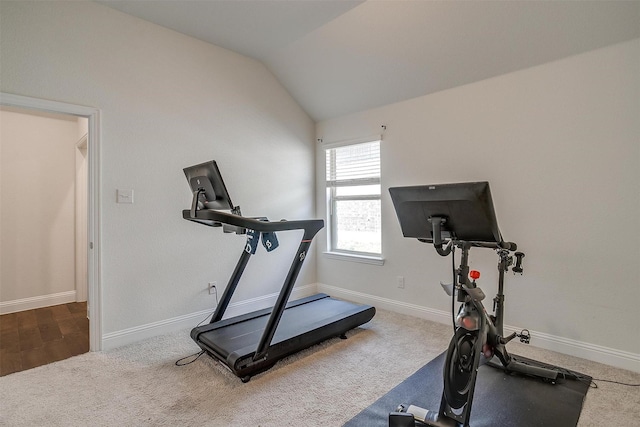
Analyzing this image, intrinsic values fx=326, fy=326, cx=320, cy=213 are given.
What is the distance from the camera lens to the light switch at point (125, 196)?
2.80 m

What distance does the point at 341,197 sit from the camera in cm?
421

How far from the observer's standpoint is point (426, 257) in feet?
11.0

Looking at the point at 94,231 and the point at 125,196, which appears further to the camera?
the point at 125,196

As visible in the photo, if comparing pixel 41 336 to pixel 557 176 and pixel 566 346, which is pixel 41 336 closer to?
pixel 566 346

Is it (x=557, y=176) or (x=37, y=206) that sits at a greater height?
(x=557, y=176)

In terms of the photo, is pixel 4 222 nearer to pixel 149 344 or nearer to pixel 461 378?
pixel 149 344

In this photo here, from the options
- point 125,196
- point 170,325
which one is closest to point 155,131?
point 125,196

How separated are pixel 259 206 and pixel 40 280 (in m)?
2.83

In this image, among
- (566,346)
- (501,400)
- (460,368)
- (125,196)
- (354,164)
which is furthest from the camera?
(354,164)

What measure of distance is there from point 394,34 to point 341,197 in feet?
6.39

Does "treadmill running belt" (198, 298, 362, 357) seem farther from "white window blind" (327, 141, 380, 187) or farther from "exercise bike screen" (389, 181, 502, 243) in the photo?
"white window blind" (327, 141, 380, 187)

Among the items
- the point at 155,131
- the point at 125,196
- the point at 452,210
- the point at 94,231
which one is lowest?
the point at 94,231

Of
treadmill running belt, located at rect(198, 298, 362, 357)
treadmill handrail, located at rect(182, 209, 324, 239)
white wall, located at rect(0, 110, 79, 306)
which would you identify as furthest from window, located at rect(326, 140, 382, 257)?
white wall, located at rect(0, 110, 79, 306)

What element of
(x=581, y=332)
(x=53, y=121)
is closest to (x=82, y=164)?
(x=53, y=121)
